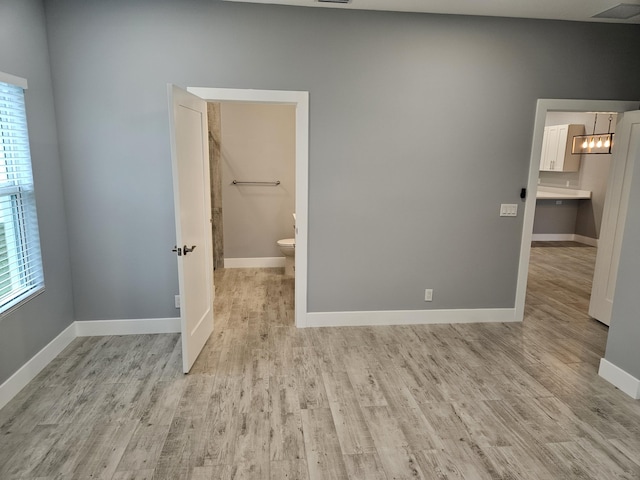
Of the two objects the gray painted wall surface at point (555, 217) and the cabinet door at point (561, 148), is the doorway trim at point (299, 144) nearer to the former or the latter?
the gray painted wall surface at point (555, 217)

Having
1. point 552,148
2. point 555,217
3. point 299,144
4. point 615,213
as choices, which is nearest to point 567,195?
point 555,217

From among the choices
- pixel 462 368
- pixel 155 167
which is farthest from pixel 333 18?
pixel 462 368

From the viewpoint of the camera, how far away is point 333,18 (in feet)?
11.0

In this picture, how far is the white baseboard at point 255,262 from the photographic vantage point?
575 centimetres

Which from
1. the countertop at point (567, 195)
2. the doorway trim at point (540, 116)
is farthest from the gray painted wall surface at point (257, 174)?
the countertop at point (567, 195)

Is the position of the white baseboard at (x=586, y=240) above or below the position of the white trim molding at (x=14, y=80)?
below

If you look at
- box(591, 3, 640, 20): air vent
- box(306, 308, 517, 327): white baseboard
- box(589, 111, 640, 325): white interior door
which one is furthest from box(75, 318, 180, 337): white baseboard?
box(591, 3, 640, 20): air vent

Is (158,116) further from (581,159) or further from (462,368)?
(581,159)

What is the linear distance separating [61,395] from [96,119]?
6.73ft

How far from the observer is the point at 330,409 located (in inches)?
102

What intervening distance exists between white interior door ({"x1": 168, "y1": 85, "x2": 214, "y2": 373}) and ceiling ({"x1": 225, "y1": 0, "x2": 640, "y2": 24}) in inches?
43.9

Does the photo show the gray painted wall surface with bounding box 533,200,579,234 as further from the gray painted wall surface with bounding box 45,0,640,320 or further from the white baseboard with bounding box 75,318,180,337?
the white baseboard with bounding box 75,318,180,337

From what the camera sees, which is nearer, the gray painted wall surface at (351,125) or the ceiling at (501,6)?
the ceiling at (501,6)

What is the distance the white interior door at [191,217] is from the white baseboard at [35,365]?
40.6 inches
